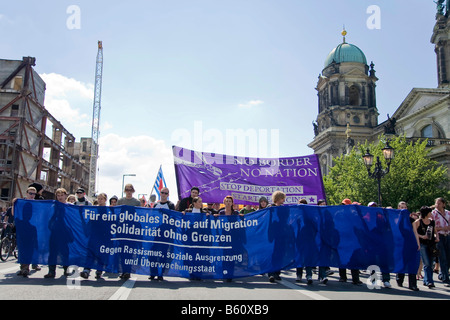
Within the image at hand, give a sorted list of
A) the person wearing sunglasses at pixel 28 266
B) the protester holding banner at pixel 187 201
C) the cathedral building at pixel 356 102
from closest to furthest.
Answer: the person wearing sunglasses at pixel 28 266, the protester holding banner at pixel 187 201, the cathedral building at pixel 356 102

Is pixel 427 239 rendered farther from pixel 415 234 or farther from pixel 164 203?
pixel 164 203

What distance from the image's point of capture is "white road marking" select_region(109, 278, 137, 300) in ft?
21.3

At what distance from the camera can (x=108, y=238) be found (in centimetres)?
907

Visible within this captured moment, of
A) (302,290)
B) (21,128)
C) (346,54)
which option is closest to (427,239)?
(302,290)

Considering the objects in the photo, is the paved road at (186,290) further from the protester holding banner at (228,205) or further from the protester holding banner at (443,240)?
the protester holding banner at (228,205)

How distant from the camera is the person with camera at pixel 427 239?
9.25 meters

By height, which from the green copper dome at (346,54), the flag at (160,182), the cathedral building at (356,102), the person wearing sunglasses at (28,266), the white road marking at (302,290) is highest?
the green copper dome at (346,54)

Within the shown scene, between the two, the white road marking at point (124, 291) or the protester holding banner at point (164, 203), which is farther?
the protester holding banner at point (164, 203)

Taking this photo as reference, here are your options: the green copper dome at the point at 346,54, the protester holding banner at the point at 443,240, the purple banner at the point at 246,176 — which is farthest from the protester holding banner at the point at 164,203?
the green copper dome at the point at 346,54

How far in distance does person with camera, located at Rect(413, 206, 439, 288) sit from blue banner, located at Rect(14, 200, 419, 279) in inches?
8.7

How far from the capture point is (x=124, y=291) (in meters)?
7.16

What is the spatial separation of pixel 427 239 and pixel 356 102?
67.2 meters

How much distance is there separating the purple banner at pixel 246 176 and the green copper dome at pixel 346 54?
208 ft
